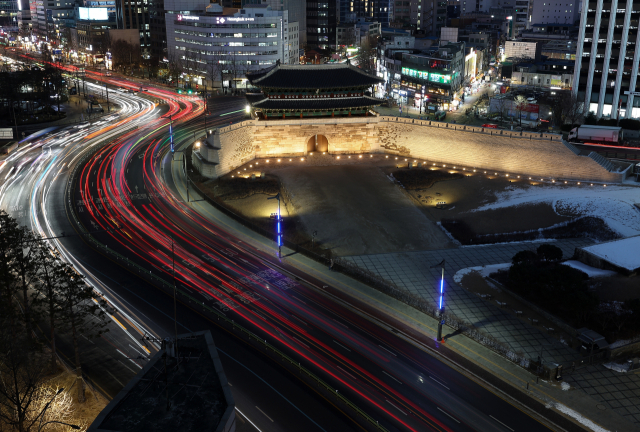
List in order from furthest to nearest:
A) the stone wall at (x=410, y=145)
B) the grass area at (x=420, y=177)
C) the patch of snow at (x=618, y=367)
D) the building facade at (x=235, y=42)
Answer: the building facade at (x=235, y=42) → the stone wall at (x=410, y=145) → the grass area at (x=420, y=177) → the patch of snow at (x=618, y=367)

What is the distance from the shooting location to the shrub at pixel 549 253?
5484 centimetres

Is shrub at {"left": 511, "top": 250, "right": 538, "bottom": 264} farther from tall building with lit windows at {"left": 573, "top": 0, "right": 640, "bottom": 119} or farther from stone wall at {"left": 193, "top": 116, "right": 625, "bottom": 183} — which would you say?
tall building with lit windows at {"left": 573, "top": 0, "right": 640, "bottom": 119}

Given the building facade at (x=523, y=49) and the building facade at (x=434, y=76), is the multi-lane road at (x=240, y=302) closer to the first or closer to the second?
the building facade at (x=434, y=76)

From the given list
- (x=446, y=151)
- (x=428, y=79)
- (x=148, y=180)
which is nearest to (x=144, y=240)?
(x=148, y=180)

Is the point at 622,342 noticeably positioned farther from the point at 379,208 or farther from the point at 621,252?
the point at 379,208

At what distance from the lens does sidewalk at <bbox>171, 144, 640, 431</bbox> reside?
122 feet

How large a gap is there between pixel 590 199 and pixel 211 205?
46.7 m

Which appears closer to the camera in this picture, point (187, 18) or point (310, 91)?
point (310, 91)

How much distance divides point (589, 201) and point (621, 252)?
18827 millimetres

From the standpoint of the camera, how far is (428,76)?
133375 millimetres

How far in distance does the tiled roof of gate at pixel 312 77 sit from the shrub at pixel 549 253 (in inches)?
1715

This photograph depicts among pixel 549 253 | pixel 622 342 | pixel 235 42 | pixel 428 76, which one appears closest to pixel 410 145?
pixel 549 253

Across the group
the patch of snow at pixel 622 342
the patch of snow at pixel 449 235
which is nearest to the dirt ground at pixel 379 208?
the patch of snow at pixel 449 235

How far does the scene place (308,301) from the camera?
49500mm
